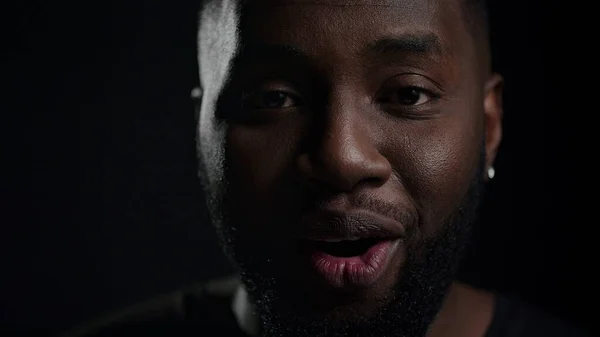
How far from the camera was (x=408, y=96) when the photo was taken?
1.58 metres

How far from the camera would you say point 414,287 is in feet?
5.28

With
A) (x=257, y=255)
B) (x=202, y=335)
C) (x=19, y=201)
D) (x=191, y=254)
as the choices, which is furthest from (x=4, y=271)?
(x=257, y=255)

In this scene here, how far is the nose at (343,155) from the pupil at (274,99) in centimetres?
12

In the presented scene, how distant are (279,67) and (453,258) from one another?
1.81ft

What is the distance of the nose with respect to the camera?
1464mm

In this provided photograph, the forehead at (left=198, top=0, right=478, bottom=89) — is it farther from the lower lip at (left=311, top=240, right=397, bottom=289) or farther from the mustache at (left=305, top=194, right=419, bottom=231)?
the lower lip at (left=311, top=240, right=397, bottom=289)

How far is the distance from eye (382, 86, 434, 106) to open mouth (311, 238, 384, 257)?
0.89 feet

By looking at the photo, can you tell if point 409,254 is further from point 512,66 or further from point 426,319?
point 512,66

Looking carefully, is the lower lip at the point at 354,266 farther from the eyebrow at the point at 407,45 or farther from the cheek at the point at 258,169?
the eyebrow at the point at 407,45

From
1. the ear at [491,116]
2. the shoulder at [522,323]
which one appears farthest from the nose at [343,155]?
the shoulder at [522,323]

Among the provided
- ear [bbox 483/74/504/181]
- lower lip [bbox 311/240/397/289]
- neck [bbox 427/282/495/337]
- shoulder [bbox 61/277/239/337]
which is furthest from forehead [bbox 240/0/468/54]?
shoulder [bbox 61/277/239/337]

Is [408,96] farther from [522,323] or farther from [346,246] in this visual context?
[522,323]

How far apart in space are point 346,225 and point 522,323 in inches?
24.8

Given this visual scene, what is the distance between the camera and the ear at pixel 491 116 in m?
1.83
